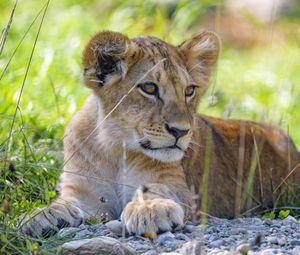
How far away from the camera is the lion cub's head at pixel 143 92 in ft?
14.1

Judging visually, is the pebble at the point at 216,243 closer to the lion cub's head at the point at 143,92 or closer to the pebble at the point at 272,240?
the pebble at the point at 272,240

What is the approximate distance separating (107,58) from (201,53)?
67 centimetres

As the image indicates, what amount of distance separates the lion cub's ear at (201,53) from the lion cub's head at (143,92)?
159 mm

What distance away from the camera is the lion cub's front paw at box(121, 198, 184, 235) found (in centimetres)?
393

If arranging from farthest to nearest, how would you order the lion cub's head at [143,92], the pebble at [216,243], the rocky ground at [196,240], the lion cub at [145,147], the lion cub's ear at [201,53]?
the lion cub's ear at [201,53] → the lion cub's head at [143,92] → the lion cub at [145,147] → the pebble at [216,243] → the rocky ground at [196,240]

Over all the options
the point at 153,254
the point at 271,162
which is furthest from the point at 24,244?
the point at 271,162

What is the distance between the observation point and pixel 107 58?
4555 millimetres

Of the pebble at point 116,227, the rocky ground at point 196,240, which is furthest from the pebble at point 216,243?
the pebble at point 116,227

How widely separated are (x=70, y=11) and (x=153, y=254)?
20.0 feet

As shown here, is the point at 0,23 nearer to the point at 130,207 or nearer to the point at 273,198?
the point at 273,198

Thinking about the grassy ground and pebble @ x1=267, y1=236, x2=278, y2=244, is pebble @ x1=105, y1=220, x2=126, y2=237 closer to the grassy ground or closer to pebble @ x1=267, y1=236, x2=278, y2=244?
the grassy ground

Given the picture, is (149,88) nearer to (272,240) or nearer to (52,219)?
(52,219)

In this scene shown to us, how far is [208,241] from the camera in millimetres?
3842

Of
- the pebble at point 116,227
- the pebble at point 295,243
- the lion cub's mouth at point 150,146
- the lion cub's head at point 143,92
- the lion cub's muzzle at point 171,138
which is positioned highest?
the lion cub's head at point 143,92
